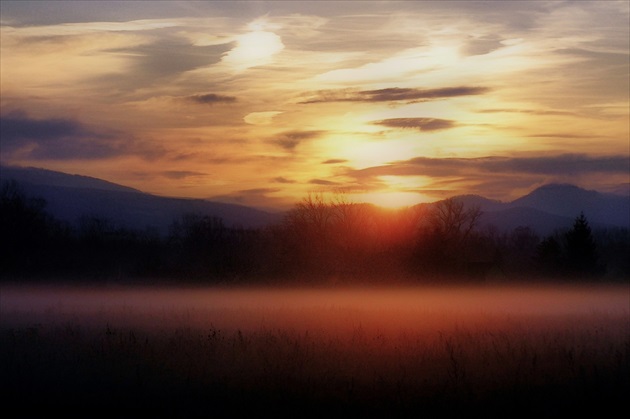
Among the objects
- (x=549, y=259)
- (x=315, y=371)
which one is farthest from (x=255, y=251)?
(x=315, y=371)

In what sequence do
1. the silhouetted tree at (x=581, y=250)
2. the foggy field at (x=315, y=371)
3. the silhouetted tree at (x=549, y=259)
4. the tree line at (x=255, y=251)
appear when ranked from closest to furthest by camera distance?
the foggy field at (x=315, y=371)
the tree line at (x=255, y=251)
the silhouetted tree at (x=581, y=250)
the silhouetted tree at (x=549, y=259)

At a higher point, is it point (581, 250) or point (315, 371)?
point (581, 250)

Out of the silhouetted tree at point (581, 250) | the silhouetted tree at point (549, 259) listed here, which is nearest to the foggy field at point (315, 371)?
the silhouetted tree at point (581, 250)

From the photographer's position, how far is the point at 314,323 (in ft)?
71.4

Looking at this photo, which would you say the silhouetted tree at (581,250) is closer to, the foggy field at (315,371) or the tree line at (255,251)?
the tree line at (255,251)

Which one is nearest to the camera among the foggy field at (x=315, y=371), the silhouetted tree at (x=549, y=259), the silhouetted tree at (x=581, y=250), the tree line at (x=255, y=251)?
the foggy field at (x=315, y=371)

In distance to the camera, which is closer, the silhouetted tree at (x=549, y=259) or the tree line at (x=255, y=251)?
the tree line at (x=255, y=251)

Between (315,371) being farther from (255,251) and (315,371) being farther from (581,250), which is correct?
(581,250)

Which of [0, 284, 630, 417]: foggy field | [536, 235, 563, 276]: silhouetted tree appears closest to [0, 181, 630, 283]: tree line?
[536, 235, 563, 276]: silhouetted tree

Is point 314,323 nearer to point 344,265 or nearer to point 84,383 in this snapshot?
point 84,383

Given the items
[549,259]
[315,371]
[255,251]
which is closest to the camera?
[315,371]

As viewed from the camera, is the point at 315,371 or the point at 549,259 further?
the point at 549,259

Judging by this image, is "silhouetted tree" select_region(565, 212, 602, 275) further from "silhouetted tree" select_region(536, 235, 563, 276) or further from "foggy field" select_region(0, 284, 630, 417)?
"foggy field" select_region(0, 284, 630, 417)

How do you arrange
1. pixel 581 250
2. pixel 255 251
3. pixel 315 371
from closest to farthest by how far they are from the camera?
pixel 315 371 < pixel 255 251 < pixel 581 250
